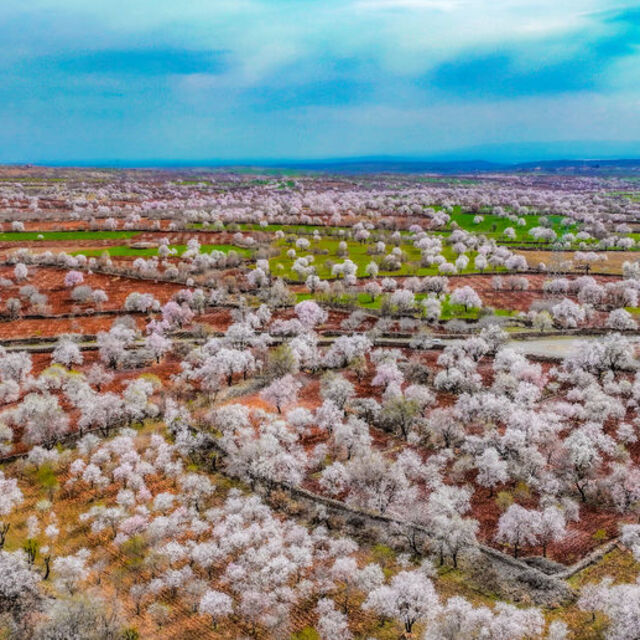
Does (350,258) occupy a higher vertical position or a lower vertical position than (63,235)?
lower

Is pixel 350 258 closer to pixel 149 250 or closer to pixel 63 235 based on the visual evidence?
pixel 149 250

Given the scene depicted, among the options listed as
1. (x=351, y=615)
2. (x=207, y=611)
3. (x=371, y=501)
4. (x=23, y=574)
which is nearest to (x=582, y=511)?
(x=371, y=501)

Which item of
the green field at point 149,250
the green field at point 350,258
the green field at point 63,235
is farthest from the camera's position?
the green field at point 63,235

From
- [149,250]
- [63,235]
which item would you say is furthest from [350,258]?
[63,235]

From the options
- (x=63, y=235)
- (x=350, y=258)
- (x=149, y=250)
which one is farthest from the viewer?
(x=63, y=235)

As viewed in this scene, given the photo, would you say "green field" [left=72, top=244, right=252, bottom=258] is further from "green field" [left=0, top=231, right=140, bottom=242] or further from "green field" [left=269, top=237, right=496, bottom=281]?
"green field" [left=0, top=231, right=140, bottom=242]

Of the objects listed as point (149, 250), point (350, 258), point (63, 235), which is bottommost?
point (350, 258)

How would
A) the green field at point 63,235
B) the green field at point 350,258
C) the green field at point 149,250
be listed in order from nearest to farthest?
the green field at point 350,258 → the green field at point 149,250 → the green field at point 63,235

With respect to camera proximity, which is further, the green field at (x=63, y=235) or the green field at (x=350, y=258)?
the green field at (x=63, y=235)

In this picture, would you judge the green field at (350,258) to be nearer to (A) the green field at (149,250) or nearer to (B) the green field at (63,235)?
(A) the green field at (149,250)

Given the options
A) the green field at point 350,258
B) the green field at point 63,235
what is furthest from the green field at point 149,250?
the green field at point 63,235

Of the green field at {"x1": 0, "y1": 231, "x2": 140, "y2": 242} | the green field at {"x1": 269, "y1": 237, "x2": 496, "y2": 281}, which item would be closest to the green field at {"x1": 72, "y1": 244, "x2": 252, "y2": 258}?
the green field at {"x1": 269, "y1": 237, "x2": 496, "y2": 281}

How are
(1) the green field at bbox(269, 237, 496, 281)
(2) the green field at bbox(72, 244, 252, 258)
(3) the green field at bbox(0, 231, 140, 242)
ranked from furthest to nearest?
(3) the green field at bbox(0, 231, 140, 242)
(2) the green field at bbox(72, 244, 252, 258)
(1) the green field at bbox(269, 237, 496, 281)
